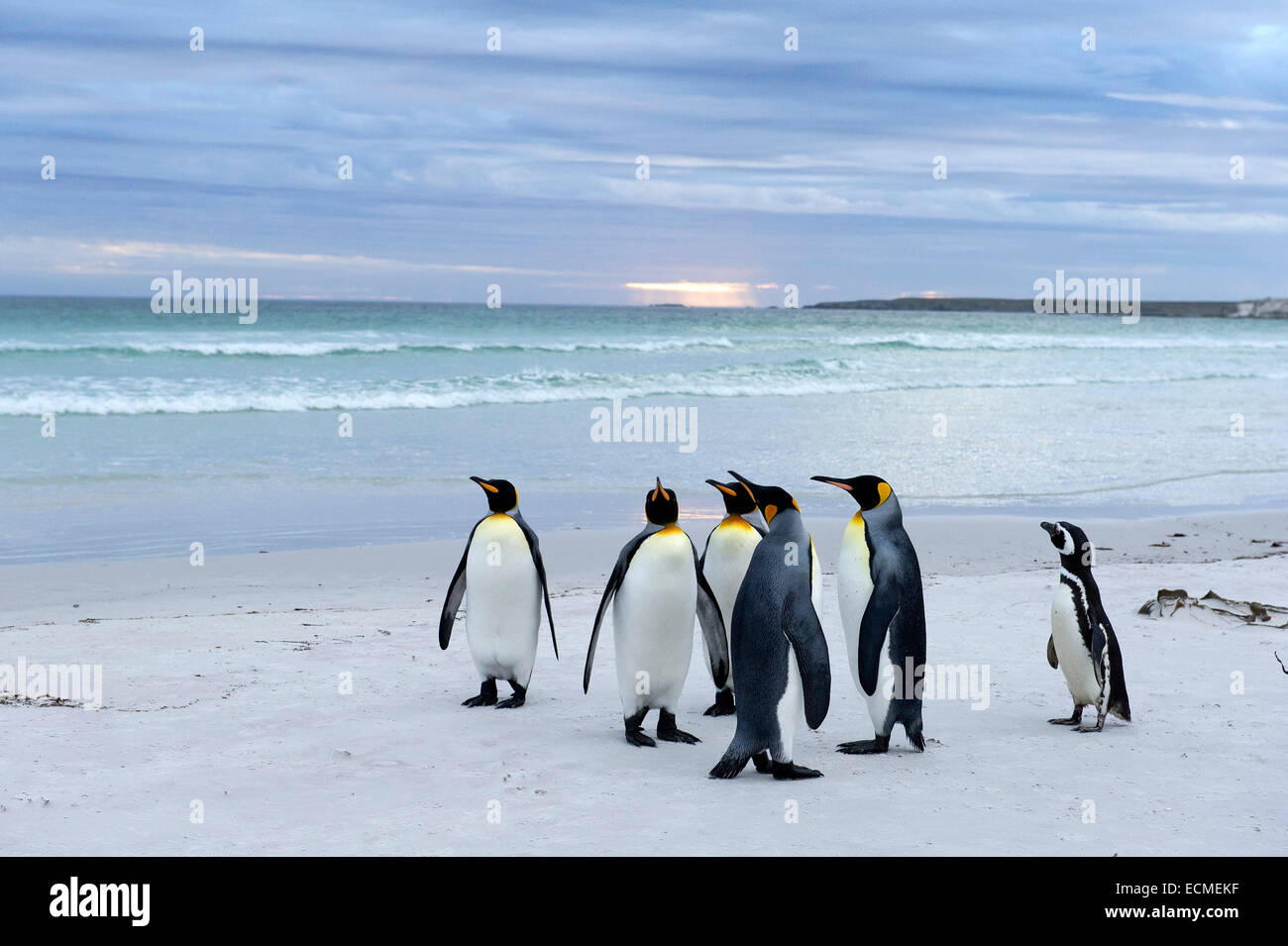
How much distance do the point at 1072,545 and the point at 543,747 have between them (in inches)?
91.0

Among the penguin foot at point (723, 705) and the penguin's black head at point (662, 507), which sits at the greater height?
the penguin's black head at point (662, 507)

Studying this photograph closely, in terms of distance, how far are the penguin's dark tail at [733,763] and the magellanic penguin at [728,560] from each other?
918 millimetres

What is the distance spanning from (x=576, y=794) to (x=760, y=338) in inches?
1718

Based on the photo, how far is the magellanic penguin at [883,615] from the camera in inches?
192

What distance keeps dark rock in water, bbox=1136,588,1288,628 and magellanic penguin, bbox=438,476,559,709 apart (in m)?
3.71

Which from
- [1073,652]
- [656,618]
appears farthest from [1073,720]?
[656,618]

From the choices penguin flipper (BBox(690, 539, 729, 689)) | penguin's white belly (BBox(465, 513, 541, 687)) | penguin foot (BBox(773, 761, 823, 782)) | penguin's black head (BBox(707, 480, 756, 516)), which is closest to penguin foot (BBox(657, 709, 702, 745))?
penguin flipper (BBox(690, 539, 729, 689))

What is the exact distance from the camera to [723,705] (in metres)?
5.62

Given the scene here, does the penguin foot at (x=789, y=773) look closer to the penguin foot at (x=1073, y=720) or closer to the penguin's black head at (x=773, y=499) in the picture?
the penguin's black head at (x=773, y=499)

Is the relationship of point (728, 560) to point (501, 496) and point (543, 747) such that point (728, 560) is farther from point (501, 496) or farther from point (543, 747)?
point (543, 747)
